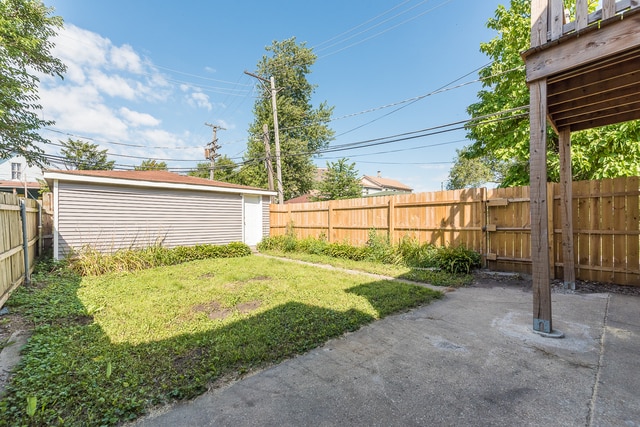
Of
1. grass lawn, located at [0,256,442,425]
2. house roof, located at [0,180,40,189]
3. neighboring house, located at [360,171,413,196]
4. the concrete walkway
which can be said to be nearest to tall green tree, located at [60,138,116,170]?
house roof, located at [0,180,40,189]

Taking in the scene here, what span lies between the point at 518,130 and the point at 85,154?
26828mm

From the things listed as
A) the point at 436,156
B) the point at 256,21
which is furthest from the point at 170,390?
the point at 436,156

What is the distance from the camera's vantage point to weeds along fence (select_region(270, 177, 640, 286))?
4.51 m

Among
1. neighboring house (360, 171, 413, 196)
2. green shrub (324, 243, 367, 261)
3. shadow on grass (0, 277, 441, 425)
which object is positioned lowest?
shadow on grass (0, 277, 441, 425)

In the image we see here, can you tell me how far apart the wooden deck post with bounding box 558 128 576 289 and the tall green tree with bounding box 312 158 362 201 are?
9.39 meters

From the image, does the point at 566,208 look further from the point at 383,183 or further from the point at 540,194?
the point at 383,183

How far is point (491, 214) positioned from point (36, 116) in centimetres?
1494

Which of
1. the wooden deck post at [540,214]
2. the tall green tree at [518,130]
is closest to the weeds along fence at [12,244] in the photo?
the wooden deck post at [540,214]

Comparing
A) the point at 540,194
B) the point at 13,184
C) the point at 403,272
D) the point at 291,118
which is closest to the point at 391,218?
the point at 403,272

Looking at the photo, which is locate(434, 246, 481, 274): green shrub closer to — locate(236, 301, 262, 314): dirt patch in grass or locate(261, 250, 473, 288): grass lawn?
locate(261, 250, 473, 288): grass lawn

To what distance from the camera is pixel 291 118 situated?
18672mm

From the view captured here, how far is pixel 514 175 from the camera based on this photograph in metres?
8.70

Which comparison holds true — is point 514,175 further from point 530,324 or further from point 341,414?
point 341,414

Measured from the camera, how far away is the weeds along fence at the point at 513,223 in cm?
451
